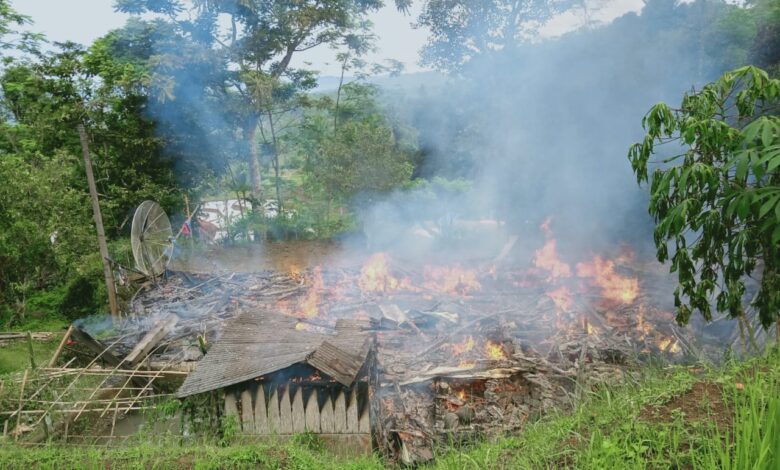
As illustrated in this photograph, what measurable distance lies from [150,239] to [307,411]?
10.1 metres

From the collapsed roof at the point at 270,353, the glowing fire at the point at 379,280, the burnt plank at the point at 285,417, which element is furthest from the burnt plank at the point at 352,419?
the glowing fire at the point at 379,280

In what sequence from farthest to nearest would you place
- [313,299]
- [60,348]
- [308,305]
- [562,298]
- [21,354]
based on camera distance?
[313,299]
[308,305]
[562,298]
[21,354]
[60,348]

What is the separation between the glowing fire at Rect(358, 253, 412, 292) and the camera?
15.5 metres

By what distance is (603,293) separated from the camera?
13562 mm

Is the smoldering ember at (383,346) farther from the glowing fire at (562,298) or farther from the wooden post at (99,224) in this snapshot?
the wooden post at (99,224)

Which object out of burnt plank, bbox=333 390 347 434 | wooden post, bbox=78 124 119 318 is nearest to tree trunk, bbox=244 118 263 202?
wooden post, bbox=78 124 119 318

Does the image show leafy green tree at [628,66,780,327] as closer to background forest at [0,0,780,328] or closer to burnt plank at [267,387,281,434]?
burnt plank at [267,387,281,434]

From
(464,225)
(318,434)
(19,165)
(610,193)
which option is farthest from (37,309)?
(610,193)

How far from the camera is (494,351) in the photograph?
10445 mm

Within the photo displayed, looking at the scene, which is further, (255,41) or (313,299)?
(255,41)

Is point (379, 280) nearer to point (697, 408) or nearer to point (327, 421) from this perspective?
point (327, 421)

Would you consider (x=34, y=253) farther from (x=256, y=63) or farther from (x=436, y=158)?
(x=436, y=158)

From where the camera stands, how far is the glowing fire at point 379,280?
15.5 metres

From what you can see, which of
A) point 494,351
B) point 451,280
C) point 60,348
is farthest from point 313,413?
point 451,280
